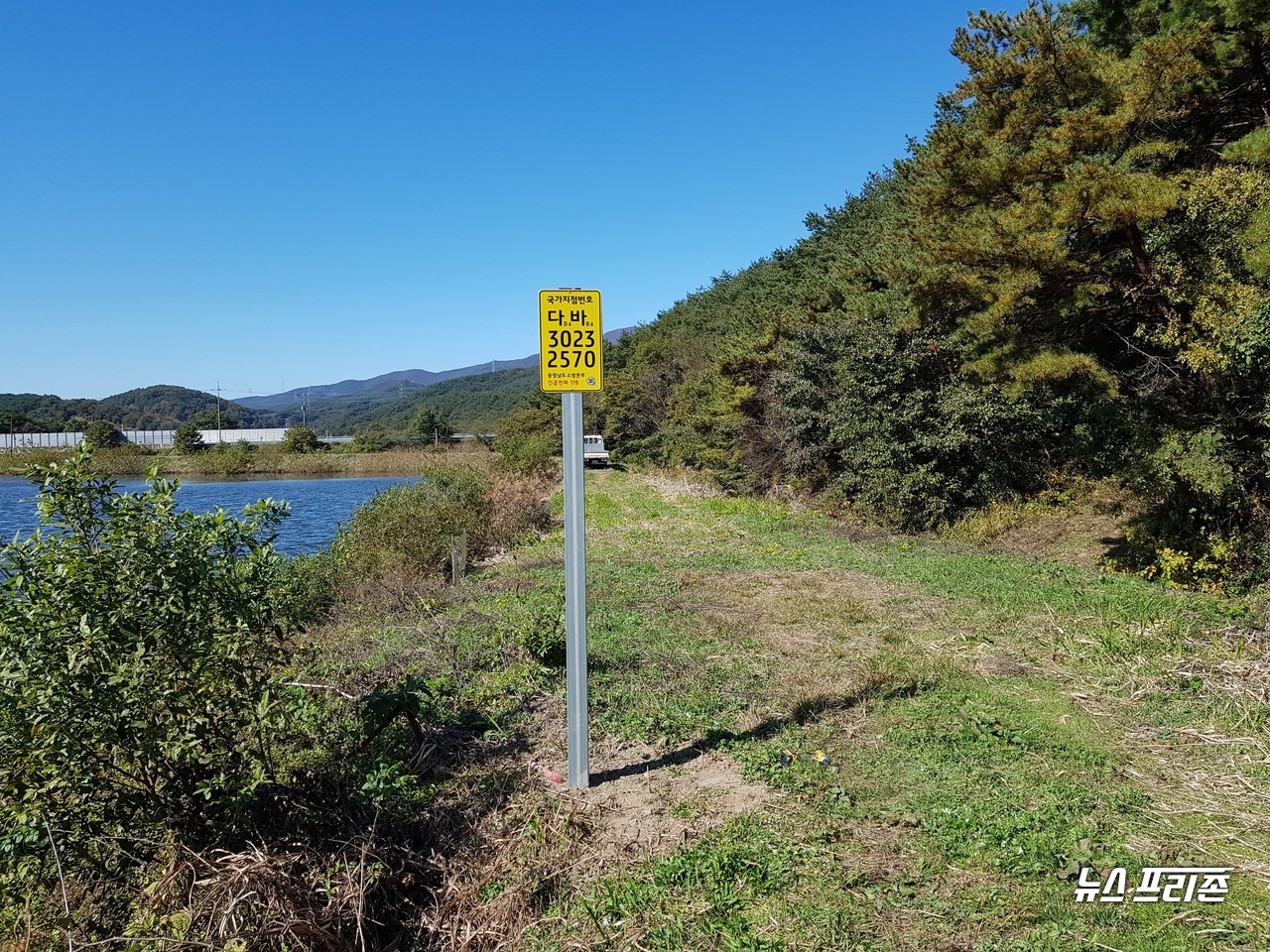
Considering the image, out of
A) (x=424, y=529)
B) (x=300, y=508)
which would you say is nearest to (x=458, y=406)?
(x=300, y=508)

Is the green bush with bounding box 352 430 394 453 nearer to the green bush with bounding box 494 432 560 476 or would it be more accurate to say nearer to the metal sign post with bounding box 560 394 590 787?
the green bush with bounding box 494 432 560 476

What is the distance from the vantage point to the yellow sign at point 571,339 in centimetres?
401

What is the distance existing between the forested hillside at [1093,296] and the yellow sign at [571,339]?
7.46 m

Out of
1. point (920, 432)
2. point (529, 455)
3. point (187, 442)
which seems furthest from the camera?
point (187, 442)

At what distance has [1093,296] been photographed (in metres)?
10.5

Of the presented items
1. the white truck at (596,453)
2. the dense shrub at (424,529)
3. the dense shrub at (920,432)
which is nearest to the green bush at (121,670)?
the dense shrub at (424,529)

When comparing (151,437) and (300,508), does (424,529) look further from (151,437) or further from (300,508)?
(151,437)

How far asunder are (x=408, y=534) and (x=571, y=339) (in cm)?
1169

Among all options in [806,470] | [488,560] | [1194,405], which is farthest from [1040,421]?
[488,560]

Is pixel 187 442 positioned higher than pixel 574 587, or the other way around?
pixel 187 442

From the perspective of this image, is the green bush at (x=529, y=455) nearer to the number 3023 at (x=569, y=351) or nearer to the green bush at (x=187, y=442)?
the number 3023 at (x=569, y=351)

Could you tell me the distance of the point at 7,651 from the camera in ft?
9.55
